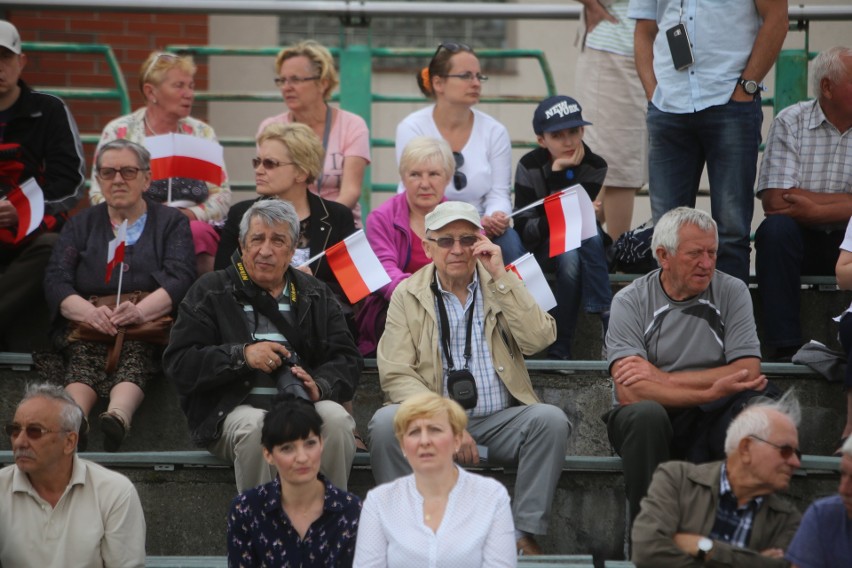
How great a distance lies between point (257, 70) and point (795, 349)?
5754mm

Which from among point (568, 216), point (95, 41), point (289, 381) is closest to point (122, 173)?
point (289, 381)

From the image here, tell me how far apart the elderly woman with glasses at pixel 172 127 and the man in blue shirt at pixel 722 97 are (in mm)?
2190

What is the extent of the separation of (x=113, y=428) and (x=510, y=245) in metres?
2.05

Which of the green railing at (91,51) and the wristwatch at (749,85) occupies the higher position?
the green railing at (91,51)

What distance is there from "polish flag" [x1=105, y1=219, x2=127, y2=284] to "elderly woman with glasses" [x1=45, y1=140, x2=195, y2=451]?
0.04 ft

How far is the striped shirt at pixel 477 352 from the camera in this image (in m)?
5.71

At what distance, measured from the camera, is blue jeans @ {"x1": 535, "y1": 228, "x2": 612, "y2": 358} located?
670 cm

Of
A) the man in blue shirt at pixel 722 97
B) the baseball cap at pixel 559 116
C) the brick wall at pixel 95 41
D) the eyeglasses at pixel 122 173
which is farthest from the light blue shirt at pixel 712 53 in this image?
the brick wall at pixel 95 41

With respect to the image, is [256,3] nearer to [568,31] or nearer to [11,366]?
[11,366]

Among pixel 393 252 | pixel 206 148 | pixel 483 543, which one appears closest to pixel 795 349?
pixel 393 252

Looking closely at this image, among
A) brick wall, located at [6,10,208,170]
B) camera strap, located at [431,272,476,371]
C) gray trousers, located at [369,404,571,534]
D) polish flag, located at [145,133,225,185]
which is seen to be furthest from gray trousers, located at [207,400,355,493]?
brick wall, located at [6,10,208,170]

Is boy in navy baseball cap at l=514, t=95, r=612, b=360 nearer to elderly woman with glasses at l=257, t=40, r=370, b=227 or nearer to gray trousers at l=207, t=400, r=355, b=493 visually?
elderly woman with glasses at l=257, t=40, r=370, b=227

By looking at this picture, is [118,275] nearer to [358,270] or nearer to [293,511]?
[358,270]

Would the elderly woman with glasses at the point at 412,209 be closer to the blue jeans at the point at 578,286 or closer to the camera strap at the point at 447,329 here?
the blue jeans at the point at 578,286
